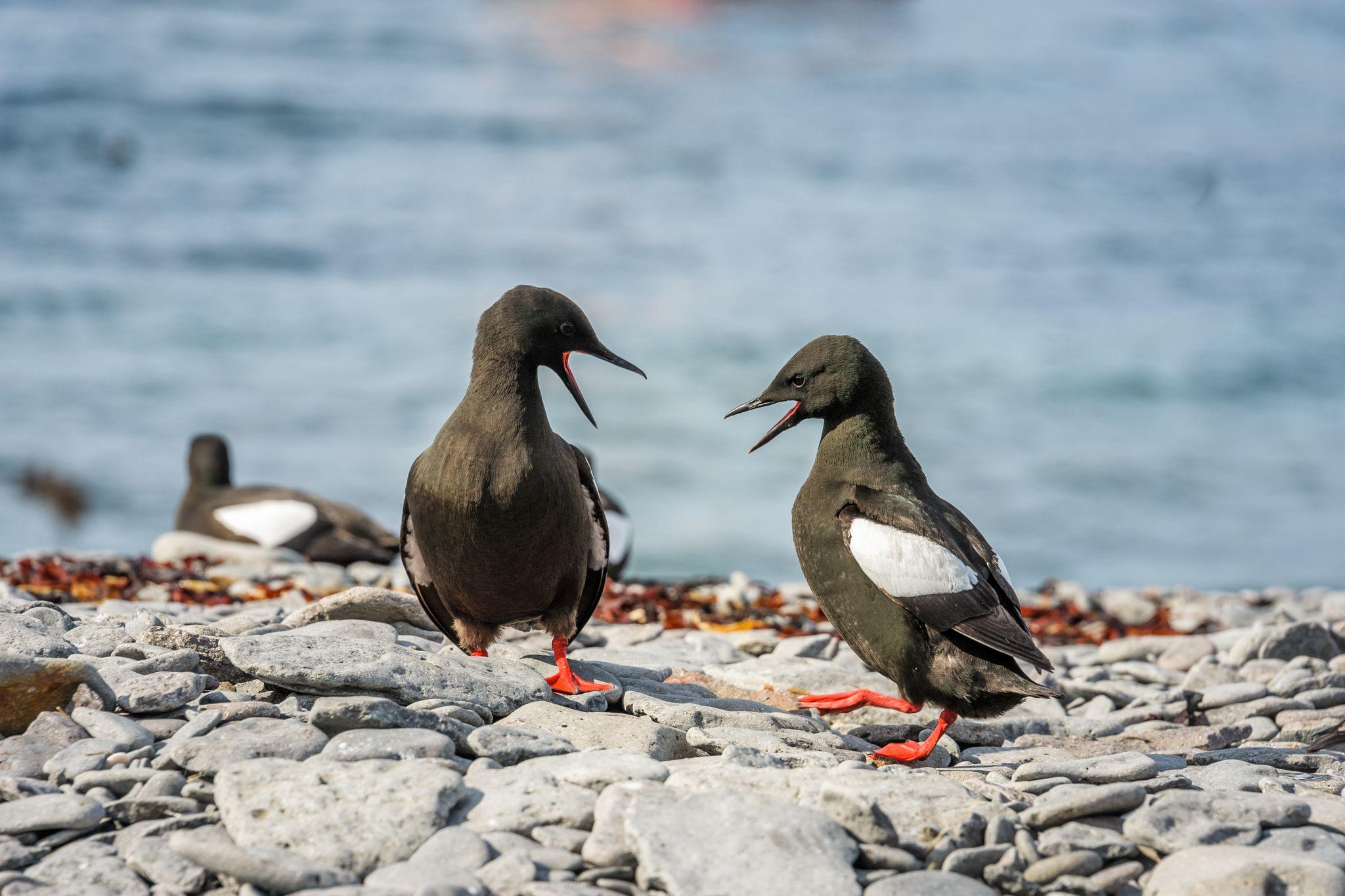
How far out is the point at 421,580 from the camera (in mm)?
5020

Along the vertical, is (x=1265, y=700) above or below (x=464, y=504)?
below

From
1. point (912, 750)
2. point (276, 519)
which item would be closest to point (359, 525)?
point (276, 519)

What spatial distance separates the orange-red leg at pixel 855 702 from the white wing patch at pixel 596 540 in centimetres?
A: 97

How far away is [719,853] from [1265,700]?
3477 millimetres

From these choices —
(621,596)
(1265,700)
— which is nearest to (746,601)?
(621,596)

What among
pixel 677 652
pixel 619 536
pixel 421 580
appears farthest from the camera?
pixel 619 536

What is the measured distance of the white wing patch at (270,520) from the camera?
996 centimetres

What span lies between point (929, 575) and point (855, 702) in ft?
2.27

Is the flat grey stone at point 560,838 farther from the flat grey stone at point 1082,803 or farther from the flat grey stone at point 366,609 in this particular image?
the flat grey stone at point 366,609

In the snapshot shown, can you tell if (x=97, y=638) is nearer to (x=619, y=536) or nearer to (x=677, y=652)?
(x=677, y=652)

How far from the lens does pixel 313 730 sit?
3713mm

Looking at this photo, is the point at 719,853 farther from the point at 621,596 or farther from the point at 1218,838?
the point at 621,596

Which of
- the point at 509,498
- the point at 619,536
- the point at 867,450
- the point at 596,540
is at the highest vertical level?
the point at 867,450

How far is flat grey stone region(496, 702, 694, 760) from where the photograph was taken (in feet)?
12.9
